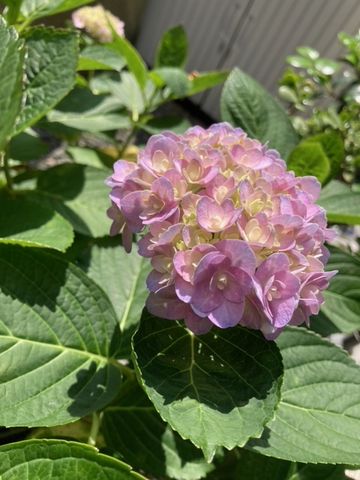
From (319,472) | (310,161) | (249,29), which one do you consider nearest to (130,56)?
(310,161)

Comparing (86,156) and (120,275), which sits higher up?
(120,275)

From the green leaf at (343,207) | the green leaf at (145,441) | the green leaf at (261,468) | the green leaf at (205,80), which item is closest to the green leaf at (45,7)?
the green leaf at (205,80)

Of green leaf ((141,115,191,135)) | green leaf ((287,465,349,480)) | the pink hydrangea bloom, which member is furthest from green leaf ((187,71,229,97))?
green leaf ((287,465,349,480))

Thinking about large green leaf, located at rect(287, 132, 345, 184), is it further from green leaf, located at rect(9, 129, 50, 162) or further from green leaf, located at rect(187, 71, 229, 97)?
green leaf, located at rect(9, 129, 50, 162)

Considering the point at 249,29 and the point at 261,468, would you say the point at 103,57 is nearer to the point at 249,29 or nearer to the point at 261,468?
the point at 261,468

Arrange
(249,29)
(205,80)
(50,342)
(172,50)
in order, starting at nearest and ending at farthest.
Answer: (50,342) < (205,80) < (172,50) < (249,29)

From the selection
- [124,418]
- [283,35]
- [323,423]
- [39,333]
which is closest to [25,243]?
[39,333]

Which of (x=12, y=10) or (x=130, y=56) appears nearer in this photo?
(x=12, y=10)

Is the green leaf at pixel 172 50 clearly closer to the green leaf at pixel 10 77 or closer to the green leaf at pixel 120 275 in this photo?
the green leaf at pixel 120 275
